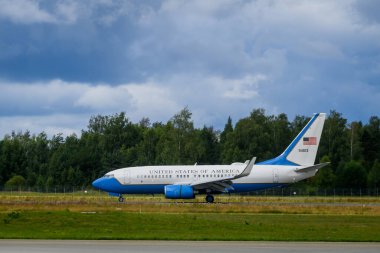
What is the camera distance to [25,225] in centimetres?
2614

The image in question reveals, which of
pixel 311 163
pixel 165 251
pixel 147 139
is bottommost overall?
pixel 165 251

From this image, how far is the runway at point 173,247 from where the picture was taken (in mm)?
17484

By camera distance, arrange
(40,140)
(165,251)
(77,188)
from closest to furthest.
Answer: (165,251) < (77,188) < (40,140)

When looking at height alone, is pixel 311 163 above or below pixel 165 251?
above

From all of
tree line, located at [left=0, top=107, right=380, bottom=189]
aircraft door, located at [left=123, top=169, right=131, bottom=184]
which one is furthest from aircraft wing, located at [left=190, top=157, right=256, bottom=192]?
tree line, located at [left=0, top=107, right=380, bottom=189]

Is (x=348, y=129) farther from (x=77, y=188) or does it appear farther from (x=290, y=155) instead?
(x=290, y=155)

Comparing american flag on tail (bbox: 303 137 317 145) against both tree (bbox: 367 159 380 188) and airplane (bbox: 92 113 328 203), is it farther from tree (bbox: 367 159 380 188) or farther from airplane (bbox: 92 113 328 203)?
tree (bbox: 367 159 380 188)

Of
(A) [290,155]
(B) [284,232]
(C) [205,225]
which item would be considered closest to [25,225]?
(C) [205,225]

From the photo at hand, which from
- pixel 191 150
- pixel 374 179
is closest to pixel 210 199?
pixel 374 179

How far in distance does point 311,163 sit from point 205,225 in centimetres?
2522

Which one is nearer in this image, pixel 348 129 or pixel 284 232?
pixel 284 232

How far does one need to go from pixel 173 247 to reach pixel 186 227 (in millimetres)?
7074

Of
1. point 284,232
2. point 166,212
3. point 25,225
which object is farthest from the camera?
point 166,212

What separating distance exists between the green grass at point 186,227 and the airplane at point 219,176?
15.2 meters
